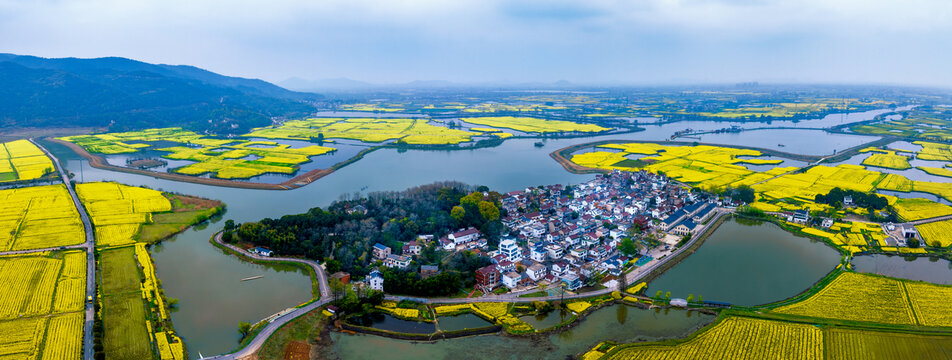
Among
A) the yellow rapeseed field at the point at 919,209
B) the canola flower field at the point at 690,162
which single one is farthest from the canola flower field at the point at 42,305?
the yellow rapeseed field at the point at 919,209

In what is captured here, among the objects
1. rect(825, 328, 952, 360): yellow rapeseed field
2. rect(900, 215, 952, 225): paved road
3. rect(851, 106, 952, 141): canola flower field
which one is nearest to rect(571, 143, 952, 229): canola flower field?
rect(900, 215, 952, 225): paved road

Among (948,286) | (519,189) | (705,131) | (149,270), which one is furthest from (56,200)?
(705,131)

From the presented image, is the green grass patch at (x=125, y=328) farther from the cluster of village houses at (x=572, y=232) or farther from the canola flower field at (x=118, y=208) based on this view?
the canola flower field at (x=118, y=208)

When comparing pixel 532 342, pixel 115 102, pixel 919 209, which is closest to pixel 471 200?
pixel 532 342

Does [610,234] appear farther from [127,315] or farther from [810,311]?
[127,315]

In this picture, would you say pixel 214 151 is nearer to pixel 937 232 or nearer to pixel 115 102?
pixel 115 102

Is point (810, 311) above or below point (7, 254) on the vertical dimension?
below
